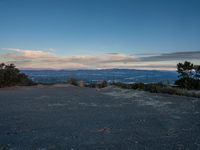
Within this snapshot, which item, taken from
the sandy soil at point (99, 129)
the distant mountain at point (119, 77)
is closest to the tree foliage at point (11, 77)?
the distant mountain at point (119, 77)

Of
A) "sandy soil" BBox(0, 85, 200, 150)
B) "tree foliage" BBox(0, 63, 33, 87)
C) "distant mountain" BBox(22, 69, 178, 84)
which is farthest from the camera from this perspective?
"distant mountain" BBox(22, 69, 178, 84)

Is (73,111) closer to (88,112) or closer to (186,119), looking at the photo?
(88,112)

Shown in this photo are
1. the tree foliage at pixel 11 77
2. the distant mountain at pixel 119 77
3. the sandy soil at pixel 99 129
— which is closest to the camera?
the sandy soil at pixel 99 129

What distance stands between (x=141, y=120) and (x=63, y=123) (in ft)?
9.74

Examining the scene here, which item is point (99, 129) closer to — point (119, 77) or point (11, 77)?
point (11, 77)

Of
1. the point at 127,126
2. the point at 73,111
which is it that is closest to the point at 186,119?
the point at 127,126

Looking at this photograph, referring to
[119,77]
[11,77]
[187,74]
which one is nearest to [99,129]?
[11,77]

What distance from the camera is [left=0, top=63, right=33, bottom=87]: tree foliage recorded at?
3179 centimetres

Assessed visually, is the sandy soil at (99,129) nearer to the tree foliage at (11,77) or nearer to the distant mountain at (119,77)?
the tree foliage at (11,77)

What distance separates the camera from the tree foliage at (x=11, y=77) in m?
31.8

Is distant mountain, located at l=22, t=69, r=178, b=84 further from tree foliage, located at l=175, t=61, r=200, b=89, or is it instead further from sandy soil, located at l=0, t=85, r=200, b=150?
sandy soil, located at l=0, t=85, r=200, b=150

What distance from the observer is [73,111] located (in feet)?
46.3

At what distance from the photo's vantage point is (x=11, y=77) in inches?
1291

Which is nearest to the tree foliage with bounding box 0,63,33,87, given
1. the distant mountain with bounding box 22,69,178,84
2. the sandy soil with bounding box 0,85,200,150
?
the distant mountain with bounding box 22,69,178,84
